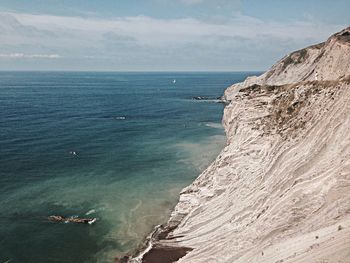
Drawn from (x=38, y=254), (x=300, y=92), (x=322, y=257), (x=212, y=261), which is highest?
(x=300, y=92)

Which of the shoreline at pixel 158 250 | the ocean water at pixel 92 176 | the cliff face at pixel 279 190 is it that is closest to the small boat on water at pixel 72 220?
the ocean water at pixel 92 176

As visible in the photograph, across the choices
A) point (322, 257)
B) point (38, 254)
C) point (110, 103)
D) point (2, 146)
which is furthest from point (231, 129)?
point (110, 103)

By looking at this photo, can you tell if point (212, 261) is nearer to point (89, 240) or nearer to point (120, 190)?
point (89, 240)

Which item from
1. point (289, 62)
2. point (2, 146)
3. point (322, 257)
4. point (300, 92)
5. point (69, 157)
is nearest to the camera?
point (322, 257)

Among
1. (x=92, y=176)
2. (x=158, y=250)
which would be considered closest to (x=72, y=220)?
(x=158, y=250)

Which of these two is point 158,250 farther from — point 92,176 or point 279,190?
point 92,176

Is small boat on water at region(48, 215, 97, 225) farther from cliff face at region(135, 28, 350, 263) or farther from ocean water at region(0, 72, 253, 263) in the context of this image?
cliff face at region(135, 28, 350, 263)
